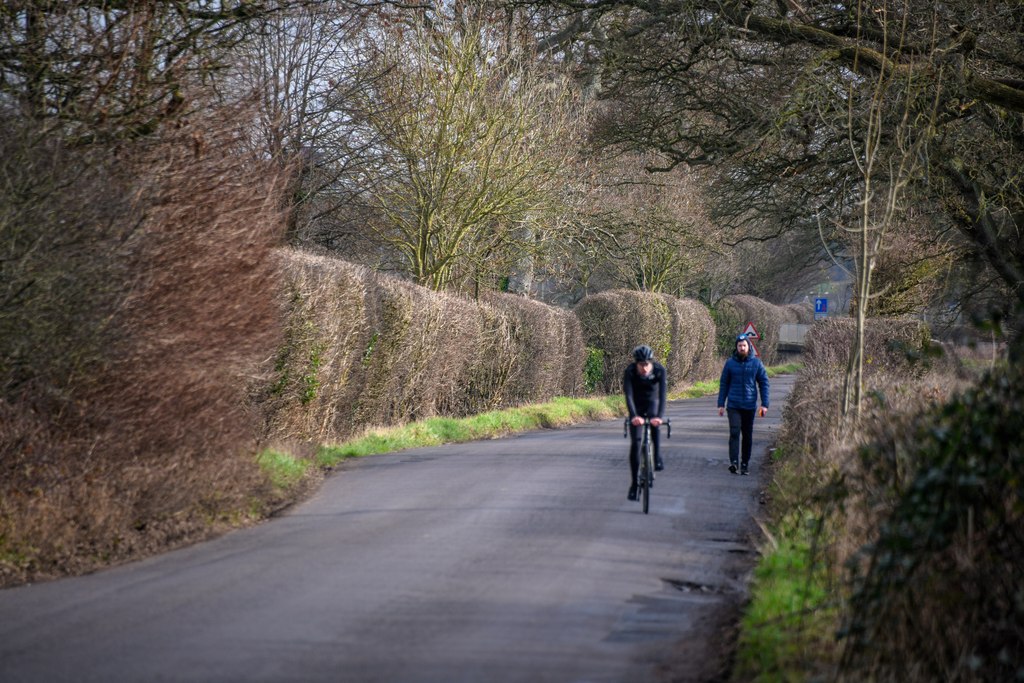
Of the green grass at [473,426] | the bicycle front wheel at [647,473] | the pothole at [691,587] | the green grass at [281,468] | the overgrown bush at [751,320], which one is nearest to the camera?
the pothole at [691,587]

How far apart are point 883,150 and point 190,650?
12.7 m

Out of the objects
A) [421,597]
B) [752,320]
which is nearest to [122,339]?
[421,597]

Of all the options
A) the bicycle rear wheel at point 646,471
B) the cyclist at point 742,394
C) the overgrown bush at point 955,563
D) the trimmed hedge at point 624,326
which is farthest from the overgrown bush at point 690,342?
the overgrown bush at point 955,563

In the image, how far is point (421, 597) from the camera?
320 inches

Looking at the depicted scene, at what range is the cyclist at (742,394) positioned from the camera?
16.1 meters

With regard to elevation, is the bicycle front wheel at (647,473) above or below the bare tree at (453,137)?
below

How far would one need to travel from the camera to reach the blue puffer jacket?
16141mm

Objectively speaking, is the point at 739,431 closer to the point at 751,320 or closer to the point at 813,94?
the point at 813,94

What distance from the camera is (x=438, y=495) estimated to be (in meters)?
13.1

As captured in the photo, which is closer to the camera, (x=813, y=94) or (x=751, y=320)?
(x=813, y=94)

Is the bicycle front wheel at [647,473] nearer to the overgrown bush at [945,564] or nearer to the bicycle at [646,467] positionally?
the bicycle at [646,467]

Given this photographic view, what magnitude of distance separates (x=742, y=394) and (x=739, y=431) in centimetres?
51

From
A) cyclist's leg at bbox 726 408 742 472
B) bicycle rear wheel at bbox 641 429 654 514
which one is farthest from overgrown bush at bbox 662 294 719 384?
bicycle rear wheel at bbox 641 429 654 514

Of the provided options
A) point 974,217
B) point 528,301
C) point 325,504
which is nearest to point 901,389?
point 325,504
